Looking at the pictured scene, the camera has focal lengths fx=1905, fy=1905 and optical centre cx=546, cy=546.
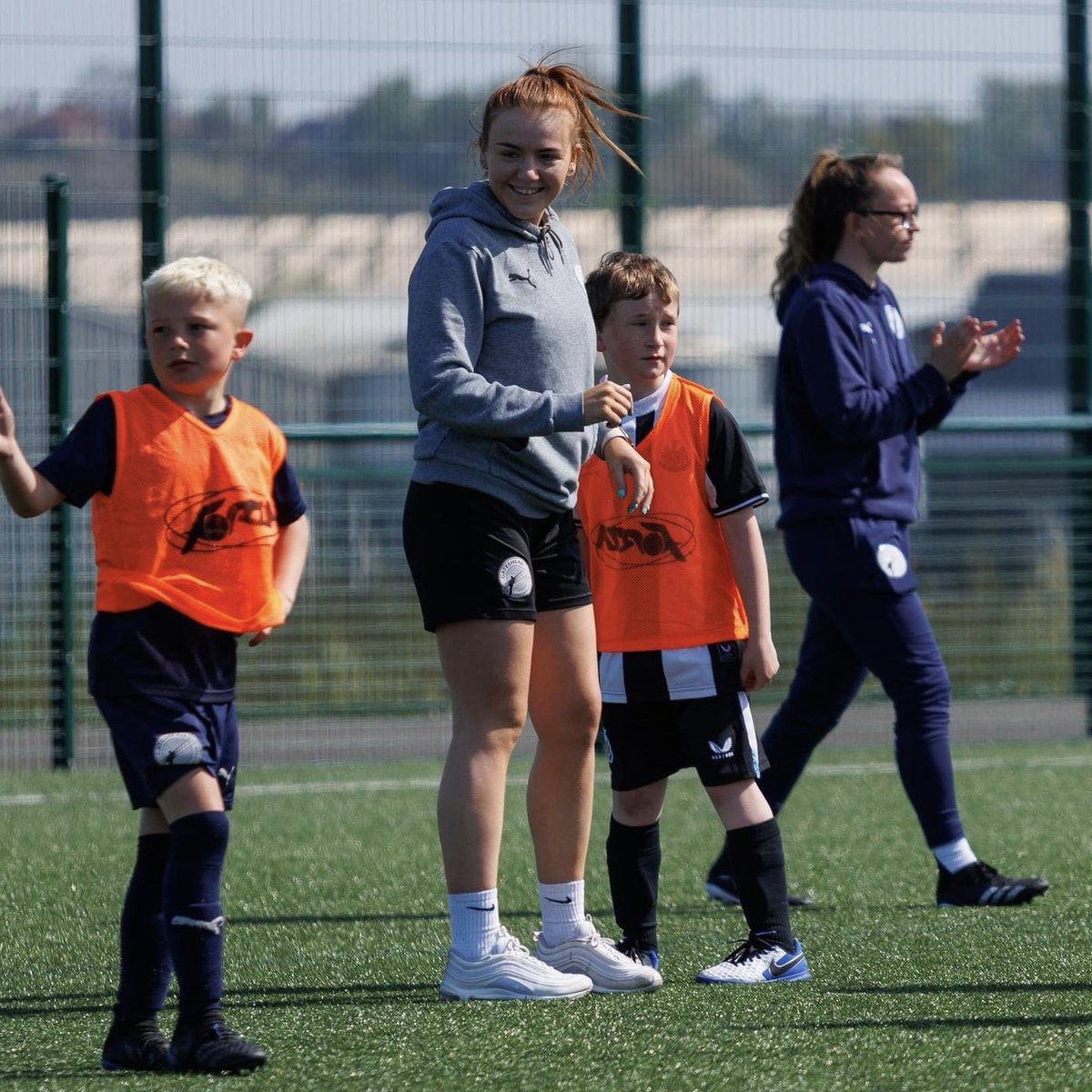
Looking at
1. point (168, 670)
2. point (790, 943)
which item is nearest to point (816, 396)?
point (790, 943)

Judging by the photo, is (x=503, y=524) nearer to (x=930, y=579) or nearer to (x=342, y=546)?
(x=342, y=546)

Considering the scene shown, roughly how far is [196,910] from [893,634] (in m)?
2.19

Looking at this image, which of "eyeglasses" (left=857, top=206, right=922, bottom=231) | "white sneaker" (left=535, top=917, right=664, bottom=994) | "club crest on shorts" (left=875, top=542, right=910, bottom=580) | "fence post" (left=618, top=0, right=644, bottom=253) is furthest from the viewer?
"fence post" (left=618, top=0, right=644, bottom=253)

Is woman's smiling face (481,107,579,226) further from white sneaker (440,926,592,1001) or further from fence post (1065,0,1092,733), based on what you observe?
fence post (1065,0,1092,733)

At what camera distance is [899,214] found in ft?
15.8

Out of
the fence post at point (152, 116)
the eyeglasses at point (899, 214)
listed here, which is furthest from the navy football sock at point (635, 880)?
the fence post at point (152, 116)

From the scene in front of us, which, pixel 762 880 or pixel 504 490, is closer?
pixel 504 490

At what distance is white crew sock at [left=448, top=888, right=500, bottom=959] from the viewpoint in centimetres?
350

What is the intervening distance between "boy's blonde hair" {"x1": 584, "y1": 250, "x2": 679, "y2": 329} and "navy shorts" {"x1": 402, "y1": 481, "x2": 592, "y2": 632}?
515mm

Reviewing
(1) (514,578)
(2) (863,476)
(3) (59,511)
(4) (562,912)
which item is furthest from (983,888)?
(3) (59,511)

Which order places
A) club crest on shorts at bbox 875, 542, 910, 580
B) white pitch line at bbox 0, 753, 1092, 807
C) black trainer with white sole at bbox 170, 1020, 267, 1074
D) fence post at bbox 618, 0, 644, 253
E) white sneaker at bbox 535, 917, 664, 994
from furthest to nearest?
fence post at bbox 618, 0, 644, 253 < white pitch line at bbox 0, 753, 1092, 807 < club crest on shorts at bbox 875, 542, 910, 580 < white sneaker at bbox 535, 917, 664, 994 < black trainer with white sole at bbox 170, 1020, 267, 1074

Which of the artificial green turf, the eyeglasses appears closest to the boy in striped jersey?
the artificial green turf

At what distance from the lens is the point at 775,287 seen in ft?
16.6

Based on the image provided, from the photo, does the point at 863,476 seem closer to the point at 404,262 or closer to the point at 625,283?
the point at 625,283
